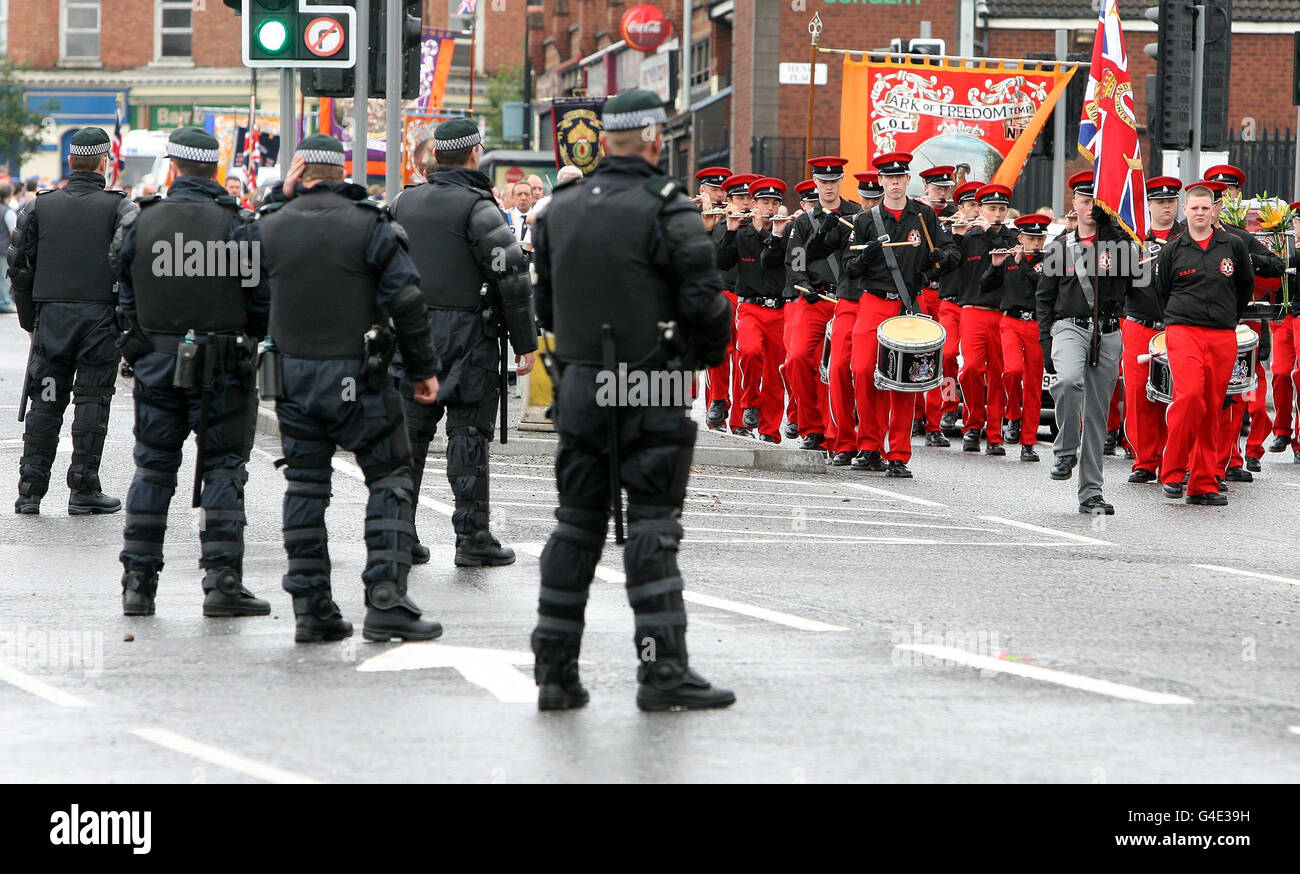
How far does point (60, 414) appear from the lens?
12.5m

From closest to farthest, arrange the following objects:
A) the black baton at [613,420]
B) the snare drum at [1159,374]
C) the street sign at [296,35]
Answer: the black baton at [613,420] < the street sign at [296,35] < the snare drum at [1159,374]

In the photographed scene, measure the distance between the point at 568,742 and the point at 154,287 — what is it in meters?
3.48

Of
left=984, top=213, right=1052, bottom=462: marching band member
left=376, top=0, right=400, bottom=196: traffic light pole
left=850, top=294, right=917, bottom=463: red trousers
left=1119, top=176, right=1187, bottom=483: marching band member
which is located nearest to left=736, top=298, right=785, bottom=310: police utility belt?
left=984, top=213, right=1052, bottom=462: marching band member

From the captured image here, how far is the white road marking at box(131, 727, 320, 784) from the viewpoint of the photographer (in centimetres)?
589

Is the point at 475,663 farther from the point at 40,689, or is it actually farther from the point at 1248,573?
the point at 1248,573

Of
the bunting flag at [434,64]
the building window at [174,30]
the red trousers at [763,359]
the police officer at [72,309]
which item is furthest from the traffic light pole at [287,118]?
the building window at [174,30]

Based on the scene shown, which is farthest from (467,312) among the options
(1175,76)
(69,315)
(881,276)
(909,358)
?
(1175,76)

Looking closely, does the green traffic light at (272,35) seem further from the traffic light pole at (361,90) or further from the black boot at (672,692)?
the black boot at (672,692)

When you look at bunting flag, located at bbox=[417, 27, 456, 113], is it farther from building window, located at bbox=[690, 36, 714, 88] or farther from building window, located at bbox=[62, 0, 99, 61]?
building window, located at bbox=[62, 0, 99, 61]

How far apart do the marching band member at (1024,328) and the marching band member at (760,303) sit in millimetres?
1875

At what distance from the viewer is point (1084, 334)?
14.5 meters

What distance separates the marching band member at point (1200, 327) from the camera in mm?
14148

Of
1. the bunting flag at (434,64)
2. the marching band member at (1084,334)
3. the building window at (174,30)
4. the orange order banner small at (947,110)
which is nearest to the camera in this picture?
the marching band member at (1084,334)
